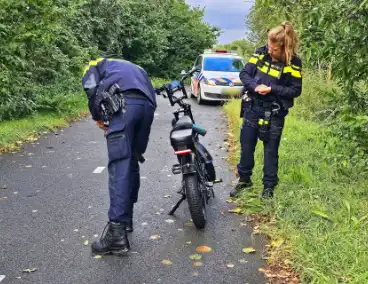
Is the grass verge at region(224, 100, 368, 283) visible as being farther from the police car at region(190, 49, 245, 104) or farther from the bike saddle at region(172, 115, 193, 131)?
the police car at region(190, 49, 245, 104)

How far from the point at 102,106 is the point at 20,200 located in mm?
2234

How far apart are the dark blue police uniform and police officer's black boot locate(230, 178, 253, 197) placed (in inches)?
14.6

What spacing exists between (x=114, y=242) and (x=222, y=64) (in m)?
13.5

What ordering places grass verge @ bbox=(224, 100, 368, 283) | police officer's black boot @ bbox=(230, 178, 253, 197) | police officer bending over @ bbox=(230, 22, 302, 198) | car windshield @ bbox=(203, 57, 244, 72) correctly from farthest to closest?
car windshield @ bbox=(203, 57, 244, 72) → police officer's black boot @ bbox=(230, 178, 253, 197) → police officer bending over @ bbox=(230, 22, 302, 198) → grass verge @ bbox=(224, 100, 368, 283)

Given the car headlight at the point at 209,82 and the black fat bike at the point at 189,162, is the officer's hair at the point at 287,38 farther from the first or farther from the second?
the car headlight at the point at 209,82

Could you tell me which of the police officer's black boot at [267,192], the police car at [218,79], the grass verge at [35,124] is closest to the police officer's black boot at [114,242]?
the police officer's black boot at [267,192]

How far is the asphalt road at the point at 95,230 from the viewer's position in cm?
386

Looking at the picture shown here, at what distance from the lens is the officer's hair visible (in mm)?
4941

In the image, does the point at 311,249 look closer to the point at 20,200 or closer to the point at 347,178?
the point at 347,178

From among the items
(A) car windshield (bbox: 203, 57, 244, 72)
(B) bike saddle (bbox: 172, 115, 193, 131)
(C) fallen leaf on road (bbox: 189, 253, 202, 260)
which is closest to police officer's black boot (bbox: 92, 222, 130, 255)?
(C) fallen leaf on road (bbox: 189, 253, 202, 260)

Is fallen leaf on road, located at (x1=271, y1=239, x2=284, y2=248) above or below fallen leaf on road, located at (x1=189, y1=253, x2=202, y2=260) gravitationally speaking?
above

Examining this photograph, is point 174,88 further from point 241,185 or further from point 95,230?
point 95,230

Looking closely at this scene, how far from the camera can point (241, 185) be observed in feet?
19.0

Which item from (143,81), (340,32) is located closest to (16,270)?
(143,81)
